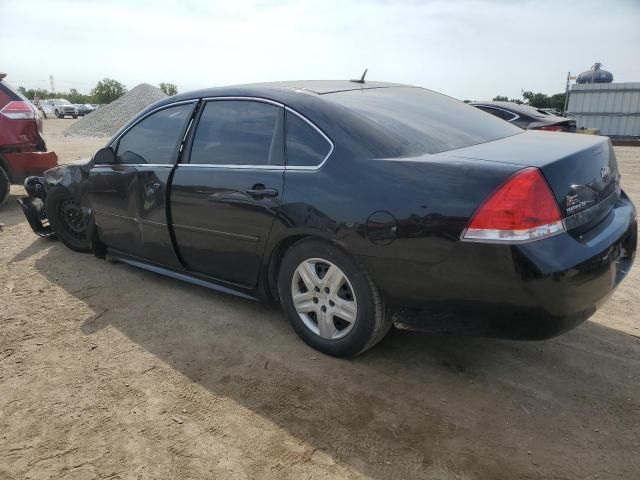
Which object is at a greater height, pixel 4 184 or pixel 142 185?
Result: pixel 142 185

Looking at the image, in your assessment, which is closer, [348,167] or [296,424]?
[296,424]

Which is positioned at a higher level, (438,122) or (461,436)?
(438,122)

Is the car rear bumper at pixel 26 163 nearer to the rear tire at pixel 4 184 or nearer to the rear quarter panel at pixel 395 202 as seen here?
the rear tire at pixel 4 184

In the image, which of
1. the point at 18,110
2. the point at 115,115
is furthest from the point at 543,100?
the point at 18,110

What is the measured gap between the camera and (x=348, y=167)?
2.76 m

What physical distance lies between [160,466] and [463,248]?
1.69m

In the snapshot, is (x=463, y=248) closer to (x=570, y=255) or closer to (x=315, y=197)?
(x=570, y=255)

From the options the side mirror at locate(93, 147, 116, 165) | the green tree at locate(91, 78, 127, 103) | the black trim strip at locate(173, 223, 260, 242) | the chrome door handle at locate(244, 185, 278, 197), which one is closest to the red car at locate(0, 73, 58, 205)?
the side mirror at locate(93, 147, 116, 165)

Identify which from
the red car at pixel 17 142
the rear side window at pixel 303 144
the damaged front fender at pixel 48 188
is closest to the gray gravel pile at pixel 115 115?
the red car at pixel 17 142

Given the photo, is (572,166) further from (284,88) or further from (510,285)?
(284,88)

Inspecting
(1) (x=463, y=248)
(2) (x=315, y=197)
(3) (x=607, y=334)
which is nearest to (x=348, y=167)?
(2) (x=315, y=197)

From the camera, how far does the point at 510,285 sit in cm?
234

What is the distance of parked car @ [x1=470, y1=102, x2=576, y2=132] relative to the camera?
340 inches

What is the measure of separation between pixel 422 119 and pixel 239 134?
120cm
